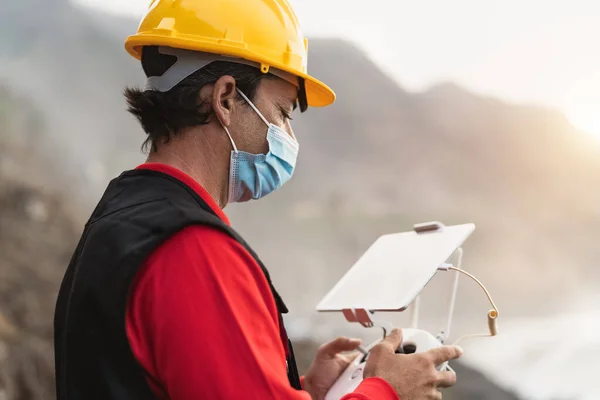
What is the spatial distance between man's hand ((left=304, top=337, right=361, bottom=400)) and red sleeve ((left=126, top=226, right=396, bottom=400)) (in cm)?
53

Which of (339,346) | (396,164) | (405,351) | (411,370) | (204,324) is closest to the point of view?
(204,324)

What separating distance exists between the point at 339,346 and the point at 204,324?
65 cm

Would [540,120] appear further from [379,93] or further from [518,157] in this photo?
[379,93]

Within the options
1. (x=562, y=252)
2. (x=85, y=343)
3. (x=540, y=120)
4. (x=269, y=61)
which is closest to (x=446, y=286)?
(x=562, y=252)

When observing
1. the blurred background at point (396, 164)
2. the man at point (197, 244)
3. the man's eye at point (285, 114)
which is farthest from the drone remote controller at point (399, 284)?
the blurred background at point (396, 164)

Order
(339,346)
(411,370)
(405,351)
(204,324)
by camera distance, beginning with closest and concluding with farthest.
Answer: (204,324), (411,370), (405,351), (339,346)

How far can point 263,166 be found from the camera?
4.14 ft

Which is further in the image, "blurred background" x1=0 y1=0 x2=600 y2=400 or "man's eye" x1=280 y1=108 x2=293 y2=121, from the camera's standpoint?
"blurred background" x1=0 y1=0 x2=600 y2=400

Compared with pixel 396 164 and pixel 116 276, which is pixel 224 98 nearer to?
pixel 116 276

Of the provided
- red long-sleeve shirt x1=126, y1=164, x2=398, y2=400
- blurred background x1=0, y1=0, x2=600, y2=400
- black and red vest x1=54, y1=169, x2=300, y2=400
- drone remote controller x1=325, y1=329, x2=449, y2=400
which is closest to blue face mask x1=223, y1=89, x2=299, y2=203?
black and red vest x1=54, y1=169, x2=300, y2=400

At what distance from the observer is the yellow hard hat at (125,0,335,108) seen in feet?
3.87

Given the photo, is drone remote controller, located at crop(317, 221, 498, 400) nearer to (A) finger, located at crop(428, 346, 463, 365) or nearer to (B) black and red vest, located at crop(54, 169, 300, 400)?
(A) finger, located at crop(428, 346, 463, 365)

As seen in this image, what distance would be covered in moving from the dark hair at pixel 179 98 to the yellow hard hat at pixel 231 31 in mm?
23

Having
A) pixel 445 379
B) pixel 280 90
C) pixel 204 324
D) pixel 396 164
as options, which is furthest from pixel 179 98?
pixel 396 164
